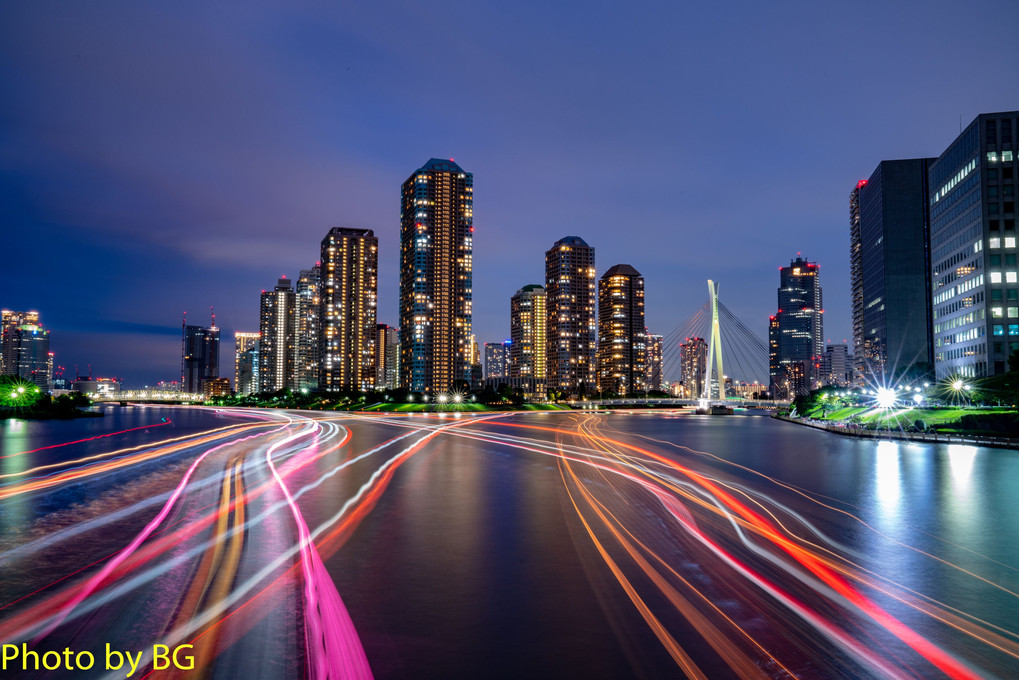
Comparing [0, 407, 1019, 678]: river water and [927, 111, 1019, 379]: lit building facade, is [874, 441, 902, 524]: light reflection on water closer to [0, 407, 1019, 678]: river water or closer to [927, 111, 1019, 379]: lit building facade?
[0, 407, 1019, 678]: river water

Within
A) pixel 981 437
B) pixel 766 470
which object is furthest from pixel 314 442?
pixel 981 437

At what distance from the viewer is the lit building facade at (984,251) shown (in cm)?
8819

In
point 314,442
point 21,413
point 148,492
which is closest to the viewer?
point 148,492

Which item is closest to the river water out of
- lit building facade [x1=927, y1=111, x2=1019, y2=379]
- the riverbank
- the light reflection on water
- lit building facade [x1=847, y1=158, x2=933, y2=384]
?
the light reflection on water

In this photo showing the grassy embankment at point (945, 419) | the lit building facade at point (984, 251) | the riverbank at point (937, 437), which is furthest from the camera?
the lit building facade at point (984, 251)

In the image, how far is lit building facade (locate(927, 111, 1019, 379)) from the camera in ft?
289

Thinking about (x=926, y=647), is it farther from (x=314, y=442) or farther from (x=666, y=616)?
(x=314, y=442)

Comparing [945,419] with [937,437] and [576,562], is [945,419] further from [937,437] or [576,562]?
[576,562]

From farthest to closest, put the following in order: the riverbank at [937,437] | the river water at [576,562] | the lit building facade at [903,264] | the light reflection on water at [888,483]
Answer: the lit building facade at [903,264], the riverbank at [937,437], the light reflection on water at [888,483], the river water at [576,562]

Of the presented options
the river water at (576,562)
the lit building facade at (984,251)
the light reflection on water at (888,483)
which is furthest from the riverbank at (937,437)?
the lit building facade at (984,251)

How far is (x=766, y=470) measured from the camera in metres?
25.7

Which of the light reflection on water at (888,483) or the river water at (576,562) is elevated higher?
the river water at (576,562)

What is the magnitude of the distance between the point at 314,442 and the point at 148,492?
20.1 meters

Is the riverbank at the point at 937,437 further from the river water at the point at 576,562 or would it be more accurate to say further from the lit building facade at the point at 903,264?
the lit building facade at the point at 903,264
